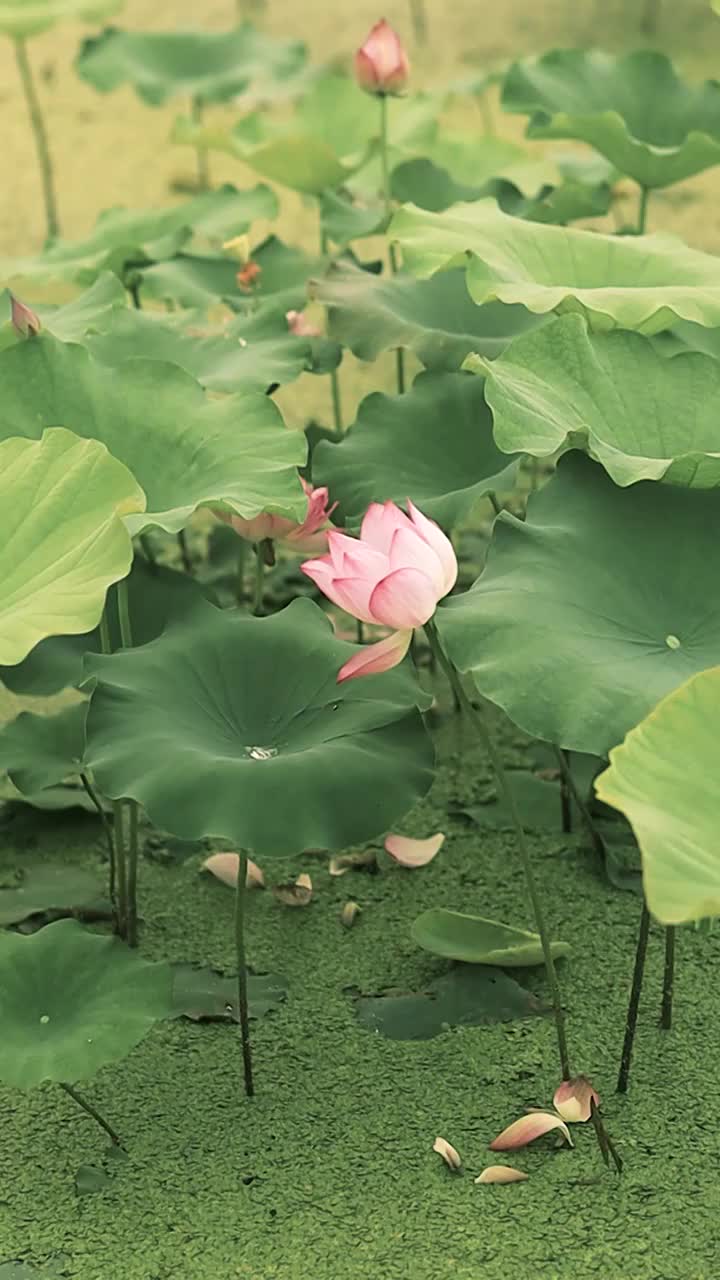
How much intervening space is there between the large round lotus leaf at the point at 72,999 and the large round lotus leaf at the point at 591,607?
0.38 m

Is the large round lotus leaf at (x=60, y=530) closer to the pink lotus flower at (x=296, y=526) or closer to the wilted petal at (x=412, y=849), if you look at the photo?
the pink lotus flower at (x=296, y=526)

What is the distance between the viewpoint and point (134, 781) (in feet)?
4.50

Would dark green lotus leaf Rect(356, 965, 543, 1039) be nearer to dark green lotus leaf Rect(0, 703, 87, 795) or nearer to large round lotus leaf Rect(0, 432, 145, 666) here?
dark green lotus leaf Rect(0, 703, 87, 795)

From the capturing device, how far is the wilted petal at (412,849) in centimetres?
185

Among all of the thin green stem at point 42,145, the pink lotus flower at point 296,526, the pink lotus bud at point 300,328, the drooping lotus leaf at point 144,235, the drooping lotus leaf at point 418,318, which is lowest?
the thin green stem at point 42,145

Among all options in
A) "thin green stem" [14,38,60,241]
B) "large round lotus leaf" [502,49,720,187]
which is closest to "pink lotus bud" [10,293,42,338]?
"large round lotus leaf" [502,49,720,187]

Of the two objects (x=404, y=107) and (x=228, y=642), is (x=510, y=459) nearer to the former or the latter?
(x=228, y=642)

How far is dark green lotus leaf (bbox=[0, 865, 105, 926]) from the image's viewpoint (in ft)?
5.88

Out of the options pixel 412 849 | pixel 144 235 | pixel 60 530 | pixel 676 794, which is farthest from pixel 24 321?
pixel 144 235

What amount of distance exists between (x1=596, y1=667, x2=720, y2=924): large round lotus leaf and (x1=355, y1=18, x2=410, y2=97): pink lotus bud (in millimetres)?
1412

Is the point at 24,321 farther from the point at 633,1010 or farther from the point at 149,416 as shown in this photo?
the point at 633,1010

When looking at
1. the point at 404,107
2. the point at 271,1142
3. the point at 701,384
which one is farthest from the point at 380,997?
the point at 404,107

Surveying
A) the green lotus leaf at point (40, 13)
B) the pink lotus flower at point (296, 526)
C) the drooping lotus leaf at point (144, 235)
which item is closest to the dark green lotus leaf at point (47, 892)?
the pink lotus flower at point (296, 526)

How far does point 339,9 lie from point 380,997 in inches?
166
